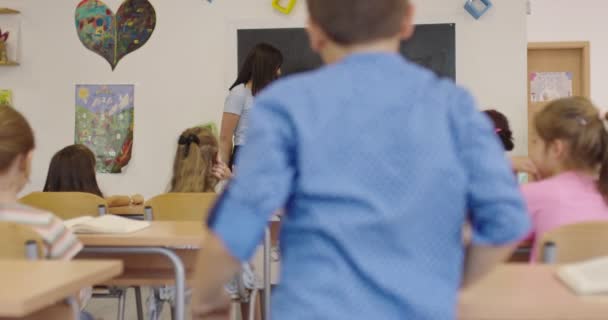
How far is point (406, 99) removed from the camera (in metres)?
0.95

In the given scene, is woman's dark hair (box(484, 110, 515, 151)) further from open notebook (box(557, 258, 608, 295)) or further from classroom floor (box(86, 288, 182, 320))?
open notebook (box(557, 258, 608, 295))

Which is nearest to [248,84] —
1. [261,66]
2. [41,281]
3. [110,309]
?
[261,66]

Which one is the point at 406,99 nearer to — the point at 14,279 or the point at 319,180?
the point at 319,180

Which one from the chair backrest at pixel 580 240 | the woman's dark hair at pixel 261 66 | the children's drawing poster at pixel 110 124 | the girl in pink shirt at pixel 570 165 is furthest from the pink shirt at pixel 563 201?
the children's drawing poster at pixel 110 124

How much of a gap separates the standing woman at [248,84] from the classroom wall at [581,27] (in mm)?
4255

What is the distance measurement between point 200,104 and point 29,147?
340 cm

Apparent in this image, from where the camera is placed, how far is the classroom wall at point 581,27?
7.25m

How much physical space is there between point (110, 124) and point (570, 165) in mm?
3817

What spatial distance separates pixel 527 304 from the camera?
108cm

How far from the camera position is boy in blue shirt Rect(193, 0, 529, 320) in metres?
0.92

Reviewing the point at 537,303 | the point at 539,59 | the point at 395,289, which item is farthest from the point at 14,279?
the point at 539,59

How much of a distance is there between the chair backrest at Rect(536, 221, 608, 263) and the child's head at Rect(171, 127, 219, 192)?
6.46 ft

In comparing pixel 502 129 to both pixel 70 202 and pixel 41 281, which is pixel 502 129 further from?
pixel 41 281

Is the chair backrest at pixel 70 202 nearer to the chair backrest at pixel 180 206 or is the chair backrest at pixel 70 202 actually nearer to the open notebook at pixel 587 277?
the chair backrest at pixel 180 206
